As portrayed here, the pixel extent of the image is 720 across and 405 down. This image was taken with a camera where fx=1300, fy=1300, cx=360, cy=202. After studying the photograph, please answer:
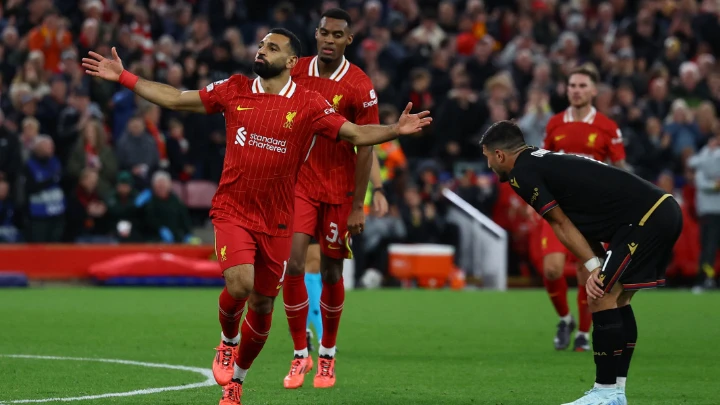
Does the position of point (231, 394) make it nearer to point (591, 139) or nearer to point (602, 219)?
point (602, 219)

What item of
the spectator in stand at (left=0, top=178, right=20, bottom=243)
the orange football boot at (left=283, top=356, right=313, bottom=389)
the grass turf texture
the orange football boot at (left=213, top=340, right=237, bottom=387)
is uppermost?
the spectator in stand at (left=0, top=178, right=20, bottom=243)

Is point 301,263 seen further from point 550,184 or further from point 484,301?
point 484,301

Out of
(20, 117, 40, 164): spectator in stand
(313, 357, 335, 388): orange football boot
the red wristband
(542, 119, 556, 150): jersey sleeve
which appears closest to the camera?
the red wristband

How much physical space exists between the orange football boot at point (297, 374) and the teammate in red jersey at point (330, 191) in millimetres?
89

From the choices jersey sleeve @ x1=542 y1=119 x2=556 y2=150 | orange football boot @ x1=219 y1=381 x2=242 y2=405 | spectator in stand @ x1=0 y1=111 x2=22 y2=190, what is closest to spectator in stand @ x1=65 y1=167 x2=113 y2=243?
spectator in stand @ x1=0 y1=111 x2=22 y2=190

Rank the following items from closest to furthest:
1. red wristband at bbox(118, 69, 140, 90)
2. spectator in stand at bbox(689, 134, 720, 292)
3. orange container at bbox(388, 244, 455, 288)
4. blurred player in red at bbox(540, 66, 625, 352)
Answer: red wristband at bbox(118, 69, 140, 90)
blurred player in red at bbox(540, 66, 625, 352)
orange container at bbox(388, 244, 455, 288)
spectator in stand at bbox(689, 134, 720, 292)

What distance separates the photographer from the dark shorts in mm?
8469

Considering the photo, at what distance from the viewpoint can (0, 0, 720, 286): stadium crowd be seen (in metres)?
20.8

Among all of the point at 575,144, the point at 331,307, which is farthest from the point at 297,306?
the point at 575,144

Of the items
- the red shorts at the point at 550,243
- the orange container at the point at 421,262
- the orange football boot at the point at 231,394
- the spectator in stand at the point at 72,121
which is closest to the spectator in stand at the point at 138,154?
the spectator in stand at the point at 72,121

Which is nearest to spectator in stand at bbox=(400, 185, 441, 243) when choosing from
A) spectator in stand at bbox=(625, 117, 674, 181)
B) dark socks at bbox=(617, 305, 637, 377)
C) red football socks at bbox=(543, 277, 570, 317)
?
spectator in stand at bbox=(625, 117, 674, 181)

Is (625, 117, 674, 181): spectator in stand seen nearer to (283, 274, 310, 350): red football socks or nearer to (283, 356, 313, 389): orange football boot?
(283, 274, 310, 350): red football socks

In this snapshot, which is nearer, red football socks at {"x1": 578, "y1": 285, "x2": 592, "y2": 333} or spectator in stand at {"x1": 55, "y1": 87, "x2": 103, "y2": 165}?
red football socks at {"x1": 578, "y1": 285, "x2": 592, "y2": 333}

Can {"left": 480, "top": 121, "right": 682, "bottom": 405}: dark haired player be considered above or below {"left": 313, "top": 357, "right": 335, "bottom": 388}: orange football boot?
above
